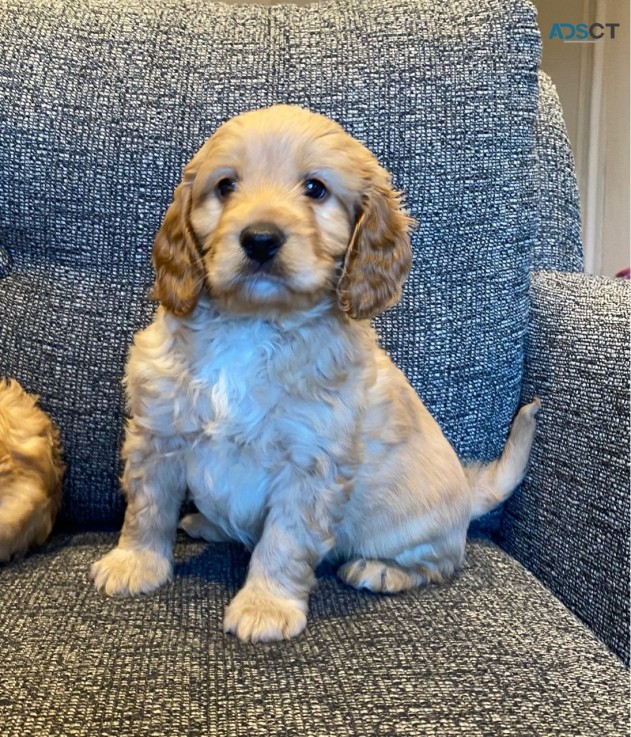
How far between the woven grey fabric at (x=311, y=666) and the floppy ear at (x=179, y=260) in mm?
504

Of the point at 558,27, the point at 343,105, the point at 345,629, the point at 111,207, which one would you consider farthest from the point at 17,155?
the point at 558,27

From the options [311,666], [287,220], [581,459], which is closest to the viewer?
[311,666]

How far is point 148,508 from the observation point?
4.43 feet

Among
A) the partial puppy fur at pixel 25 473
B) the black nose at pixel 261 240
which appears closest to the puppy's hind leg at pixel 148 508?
the partial puppy fur at pixel 25 473

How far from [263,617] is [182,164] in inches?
37.0

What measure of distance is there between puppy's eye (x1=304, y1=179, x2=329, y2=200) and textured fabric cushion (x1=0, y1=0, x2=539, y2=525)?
1.23 feet

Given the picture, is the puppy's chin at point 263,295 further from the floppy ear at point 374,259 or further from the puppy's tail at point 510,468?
the puppy's tail at point 510,468

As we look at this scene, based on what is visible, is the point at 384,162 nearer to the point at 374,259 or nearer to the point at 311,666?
the point at 374,259

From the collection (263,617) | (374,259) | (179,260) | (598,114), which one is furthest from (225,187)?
(598,114)

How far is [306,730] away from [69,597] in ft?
1.71

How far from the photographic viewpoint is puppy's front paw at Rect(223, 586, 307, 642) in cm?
115

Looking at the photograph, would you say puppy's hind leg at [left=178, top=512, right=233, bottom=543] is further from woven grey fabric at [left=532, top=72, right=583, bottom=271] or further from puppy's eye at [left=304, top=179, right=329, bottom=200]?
woven grey fabric at [left=532, top=72, right=583, bottom=271]

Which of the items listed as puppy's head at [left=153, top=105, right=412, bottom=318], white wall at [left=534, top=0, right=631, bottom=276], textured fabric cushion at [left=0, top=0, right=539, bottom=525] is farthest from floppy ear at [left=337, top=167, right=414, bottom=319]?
white wall at [left=534, top=0, right=631, bottom=276]

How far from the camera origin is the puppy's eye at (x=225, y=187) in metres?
1.26
